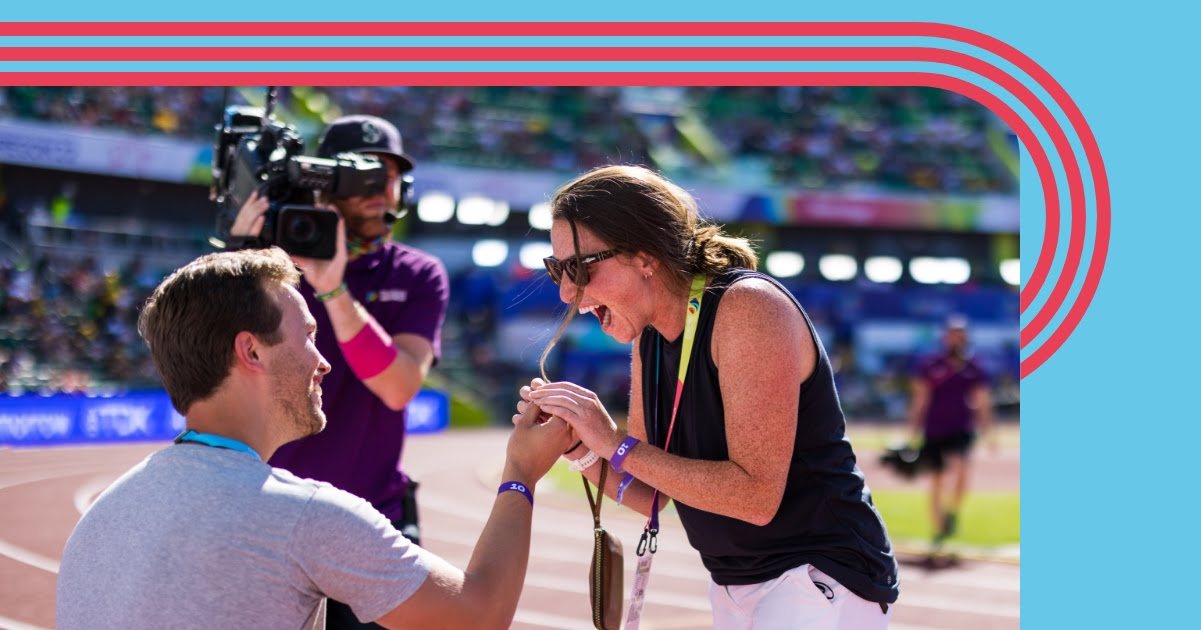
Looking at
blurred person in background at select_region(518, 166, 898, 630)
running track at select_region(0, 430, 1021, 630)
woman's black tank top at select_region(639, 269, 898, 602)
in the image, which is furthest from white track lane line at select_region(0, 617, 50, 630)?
woman's black tank top at select_region(639, 269, 898, 602)

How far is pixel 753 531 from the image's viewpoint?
7.48 ft

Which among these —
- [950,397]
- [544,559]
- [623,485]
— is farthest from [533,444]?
[950,397]

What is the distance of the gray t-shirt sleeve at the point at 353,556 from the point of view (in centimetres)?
173

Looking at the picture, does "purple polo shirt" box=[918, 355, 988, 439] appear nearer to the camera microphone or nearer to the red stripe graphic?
the red stripe graphic

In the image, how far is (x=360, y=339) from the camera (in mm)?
3100

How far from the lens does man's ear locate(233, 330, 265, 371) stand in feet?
6.24

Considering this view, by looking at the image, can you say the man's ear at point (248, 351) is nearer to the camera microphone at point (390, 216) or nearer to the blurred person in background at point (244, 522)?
the blurred person in background at point (244, 522)

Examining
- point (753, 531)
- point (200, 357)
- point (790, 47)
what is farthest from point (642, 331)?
point (790, 47)

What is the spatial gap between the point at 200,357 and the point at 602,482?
0.97m

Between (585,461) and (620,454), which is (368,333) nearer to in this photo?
(585,461)

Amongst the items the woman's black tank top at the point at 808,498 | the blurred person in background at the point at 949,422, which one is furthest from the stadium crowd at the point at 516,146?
the woman's black tank top at the point at 808,498

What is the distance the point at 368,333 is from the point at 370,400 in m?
0.23

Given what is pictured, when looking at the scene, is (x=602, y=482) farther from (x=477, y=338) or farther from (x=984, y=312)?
(x=984, y=312)

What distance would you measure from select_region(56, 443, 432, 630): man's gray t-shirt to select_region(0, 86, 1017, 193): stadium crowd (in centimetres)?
2590
